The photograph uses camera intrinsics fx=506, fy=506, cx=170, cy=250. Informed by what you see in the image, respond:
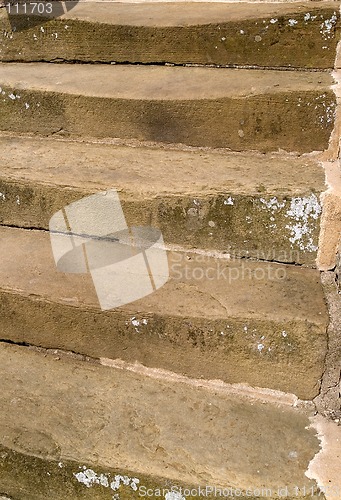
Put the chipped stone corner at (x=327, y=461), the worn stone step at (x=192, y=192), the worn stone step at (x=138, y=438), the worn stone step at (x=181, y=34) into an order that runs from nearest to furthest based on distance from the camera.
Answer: the chipped stone corner at (x=327, y=461) → the worn stone step at (x=138, y=438) → the worn stone step at (x=192, y=192) → the worn stone step at (x=181, y=34)

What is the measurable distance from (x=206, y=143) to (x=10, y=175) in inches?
52.9

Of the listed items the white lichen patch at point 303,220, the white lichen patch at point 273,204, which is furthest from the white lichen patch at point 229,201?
the white lichen patch at point 303,220

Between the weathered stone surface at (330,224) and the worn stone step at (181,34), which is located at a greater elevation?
the worn stone step at (181,34)

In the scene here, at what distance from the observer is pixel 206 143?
345cm

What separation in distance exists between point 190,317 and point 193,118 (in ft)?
4.67

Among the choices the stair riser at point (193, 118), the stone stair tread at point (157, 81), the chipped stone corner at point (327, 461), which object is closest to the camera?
the chipped stone corner at point (327, 461)

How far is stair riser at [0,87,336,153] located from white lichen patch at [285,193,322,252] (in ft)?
2.03

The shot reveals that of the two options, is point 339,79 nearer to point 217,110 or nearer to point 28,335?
point 217,110

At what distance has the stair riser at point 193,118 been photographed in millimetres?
3145

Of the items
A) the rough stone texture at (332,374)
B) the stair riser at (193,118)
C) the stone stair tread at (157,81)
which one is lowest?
the rough stone texture at (332,374)

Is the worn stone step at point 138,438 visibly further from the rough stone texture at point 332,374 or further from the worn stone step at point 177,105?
the worn stone step at point 177,105

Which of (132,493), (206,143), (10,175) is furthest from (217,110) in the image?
(132,493)

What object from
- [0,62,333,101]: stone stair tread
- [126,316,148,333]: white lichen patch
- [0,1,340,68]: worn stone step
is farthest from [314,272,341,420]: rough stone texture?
[0,1,340,68]: worn stone step

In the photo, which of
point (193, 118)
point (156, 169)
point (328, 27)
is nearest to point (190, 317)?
point (156, 169)
